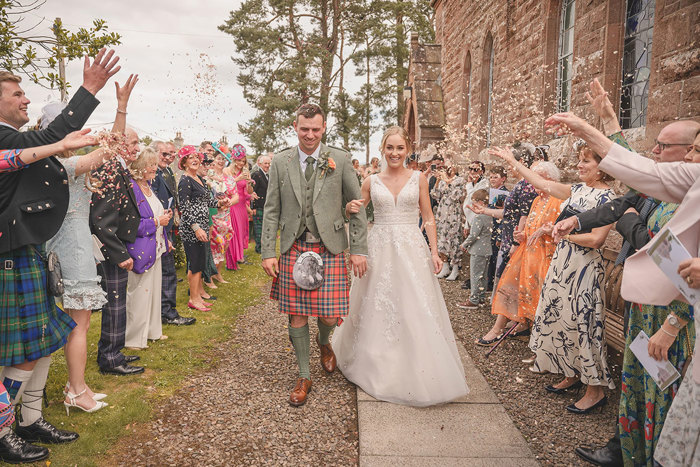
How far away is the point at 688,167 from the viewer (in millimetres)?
2080

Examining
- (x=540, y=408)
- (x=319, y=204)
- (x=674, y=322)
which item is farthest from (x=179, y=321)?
(x=674, y=322)

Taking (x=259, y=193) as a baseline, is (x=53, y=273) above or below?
below

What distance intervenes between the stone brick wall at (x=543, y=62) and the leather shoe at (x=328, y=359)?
13.8 feet

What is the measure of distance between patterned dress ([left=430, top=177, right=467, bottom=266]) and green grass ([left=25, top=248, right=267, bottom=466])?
4344 mm

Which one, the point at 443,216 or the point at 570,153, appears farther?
the point at 443,216

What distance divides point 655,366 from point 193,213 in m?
5.79

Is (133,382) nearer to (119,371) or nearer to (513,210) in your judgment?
(119,371)

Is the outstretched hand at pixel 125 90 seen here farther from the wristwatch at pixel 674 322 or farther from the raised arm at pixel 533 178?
the wristwatch at pixel 674 322

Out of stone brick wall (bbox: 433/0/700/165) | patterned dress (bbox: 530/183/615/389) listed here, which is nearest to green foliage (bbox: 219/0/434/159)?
stone brick wall (bbox: 433/0/700/165)

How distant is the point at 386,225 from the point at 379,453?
2.10m

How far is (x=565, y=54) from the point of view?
7801 mm

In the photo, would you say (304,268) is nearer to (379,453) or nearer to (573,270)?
(379,453)

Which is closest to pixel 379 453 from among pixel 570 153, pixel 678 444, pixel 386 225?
pixel 678 444

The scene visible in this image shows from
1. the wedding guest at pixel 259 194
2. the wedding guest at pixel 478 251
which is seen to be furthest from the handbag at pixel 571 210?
the wedding guest at pixel 259 194
